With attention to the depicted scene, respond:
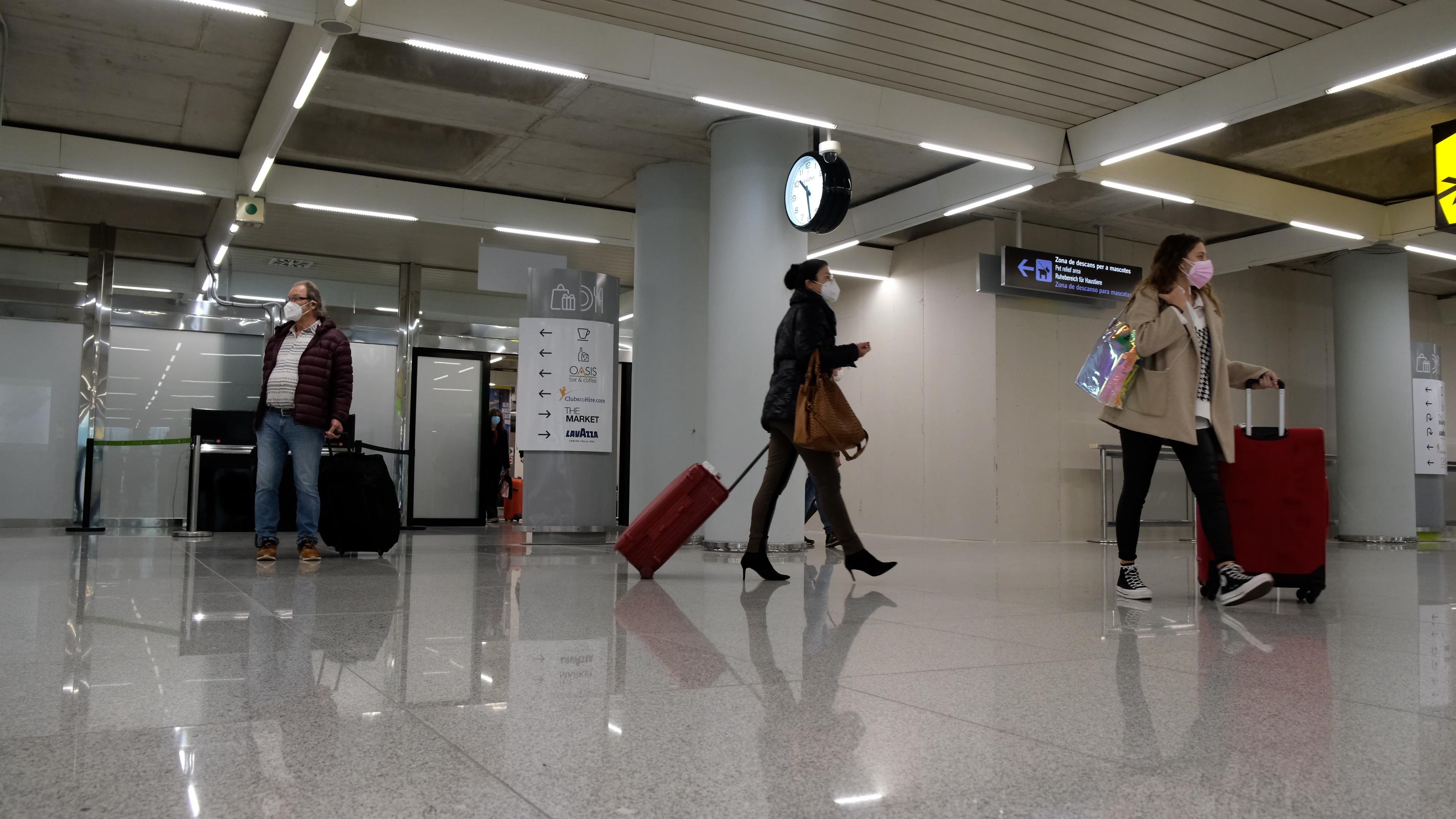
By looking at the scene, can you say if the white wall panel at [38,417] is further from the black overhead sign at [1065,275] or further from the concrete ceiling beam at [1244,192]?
the concrete ceiling beam at [1244,192]

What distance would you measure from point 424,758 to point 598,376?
26.4 ft

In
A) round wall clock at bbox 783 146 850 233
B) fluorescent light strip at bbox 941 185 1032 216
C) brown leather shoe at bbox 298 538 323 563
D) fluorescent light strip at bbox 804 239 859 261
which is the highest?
fluorescent light strip at bbox 941 185 1032 216

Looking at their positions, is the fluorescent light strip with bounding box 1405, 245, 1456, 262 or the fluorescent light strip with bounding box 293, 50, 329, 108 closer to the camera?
the fluorescent light strip with bounding box 293, 50, 329, 108

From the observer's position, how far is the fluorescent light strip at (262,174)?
8.85 meters

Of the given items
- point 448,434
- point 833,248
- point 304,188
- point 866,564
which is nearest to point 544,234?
point 304,188

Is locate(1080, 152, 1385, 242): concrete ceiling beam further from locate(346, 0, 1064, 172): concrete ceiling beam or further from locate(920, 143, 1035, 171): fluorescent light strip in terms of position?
locate(346, 0, 1064, 172): concrete ceiling beam

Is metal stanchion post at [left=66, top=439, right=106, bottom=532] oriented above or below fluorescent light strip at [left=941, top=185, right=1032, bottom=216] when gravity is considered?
below

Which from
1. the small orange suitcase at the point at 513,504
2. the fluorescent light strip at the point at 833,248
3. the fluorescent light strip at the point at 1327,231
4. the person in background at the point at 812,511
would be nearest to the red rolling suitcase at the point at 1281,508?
the person in background at the point at 812,511

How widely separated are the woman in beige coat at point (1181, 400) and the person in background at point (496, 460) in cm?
1099

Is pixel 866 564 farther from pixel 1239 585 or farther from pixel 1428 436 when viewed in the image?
pixel 1428 436

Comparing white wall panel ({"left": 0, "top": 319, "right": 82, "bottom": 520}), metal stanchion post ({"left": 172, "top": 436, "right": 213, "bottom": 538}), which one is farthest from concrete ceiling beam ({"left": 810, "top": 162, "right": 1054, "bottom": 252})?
white wall panel ({"left": 0, "top": 319, "right": 82, "bottom": 520})

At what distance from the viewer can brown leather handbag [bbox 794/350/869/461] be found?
5027mm

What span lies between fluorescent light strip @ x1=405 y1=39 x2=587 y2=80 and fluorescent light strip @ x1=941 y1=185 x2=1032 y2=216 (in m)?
4.32

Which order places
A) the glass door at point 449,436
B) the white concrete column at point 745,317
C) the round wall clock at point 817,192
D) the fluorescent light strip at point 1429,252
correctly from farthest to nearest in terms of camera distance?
the glass door at point 449,436
the fluorescent light strip at point 1429,252
the white concrete column at point 745,317
the round wall clock at point 817,192
